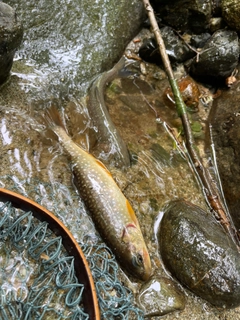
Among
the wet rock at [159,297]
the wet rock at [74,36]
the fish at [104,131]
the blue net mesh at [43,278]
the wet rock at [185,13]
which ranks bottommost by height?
the wet rock at [159,297]

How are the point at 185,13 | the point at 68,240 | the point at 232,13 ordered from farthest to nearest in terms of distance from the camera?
the point at 185,13 < the point at 232,13 < the point at 68,240

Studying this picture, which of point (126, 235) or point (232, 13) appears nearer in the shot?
point (126, 235)

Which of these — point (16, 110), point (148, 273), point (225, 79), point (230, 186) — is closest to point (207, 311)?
point (148, 273)

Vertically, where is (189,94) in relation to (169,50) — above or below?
below

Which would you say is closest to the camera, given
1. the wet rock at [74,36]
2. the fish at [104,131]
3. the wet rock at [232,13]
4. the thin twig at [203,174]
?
the thin twig at [203,174]

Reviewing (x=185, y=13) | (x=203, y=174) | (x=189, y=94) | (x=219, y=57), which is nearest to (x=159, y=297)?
(x=203, y=174)

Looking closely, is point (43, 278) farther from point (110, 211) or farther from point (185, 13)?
point (185, 13)

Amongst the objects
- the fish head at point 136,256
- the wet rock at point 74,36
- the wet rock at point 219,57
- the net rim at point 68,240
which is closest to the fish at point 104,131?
the wet rock at point 74,36

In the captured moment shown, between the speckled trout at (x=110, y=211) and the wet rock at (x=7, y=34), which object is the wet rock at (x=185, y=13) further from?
the speckled trout at (x=110, y=211)
